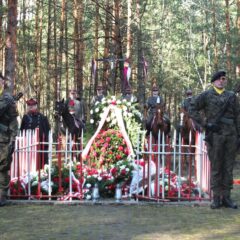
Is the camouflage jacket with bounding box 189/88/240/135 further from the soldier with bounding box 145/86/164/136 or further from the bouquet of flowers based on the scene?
the soldier with bounding box 145/86/164/136

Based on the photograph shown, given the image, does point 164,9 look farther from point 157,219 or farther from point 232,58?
point 157,219

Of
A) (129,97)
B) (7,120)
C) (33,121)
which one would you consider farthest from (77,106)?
(7,120)

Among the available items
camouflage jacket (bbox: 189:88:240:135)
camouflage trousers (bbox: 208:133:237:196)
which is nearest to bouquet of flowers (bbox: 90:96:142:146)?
camouflage jacket (bbox: 189:88:240:135)

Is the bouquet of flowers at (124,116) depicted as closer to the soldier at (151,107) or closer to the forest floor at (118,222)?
the forest floor at (118,222)

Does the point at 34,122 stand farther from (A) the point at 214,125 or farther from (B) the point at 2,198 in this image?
(A) the point at 214,125

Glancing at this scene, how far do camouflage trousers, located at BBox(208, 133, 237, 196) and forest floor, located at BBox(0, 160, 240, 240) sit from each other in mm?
370

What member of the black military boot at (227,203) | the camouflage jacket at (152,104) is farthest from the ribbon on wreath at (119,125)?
the camouflage jacket at (152,104)

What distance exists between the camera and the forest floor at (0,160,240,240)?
7137 mm

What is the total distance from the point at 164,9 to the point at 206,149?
155 ft

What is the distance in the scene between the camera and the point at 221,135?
9.08 metres

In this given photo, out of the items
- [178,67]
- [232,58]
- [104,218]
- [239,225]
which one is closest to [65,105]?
[104,218]

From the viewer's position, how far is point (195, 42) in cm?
5466

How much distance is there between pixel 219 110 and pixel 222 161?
34.0 inches

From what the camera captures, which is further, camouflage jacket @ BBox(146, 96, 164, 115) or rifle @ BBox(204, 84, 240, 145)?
camouflage jacket @ BBox(146, 96, 164, 115)
